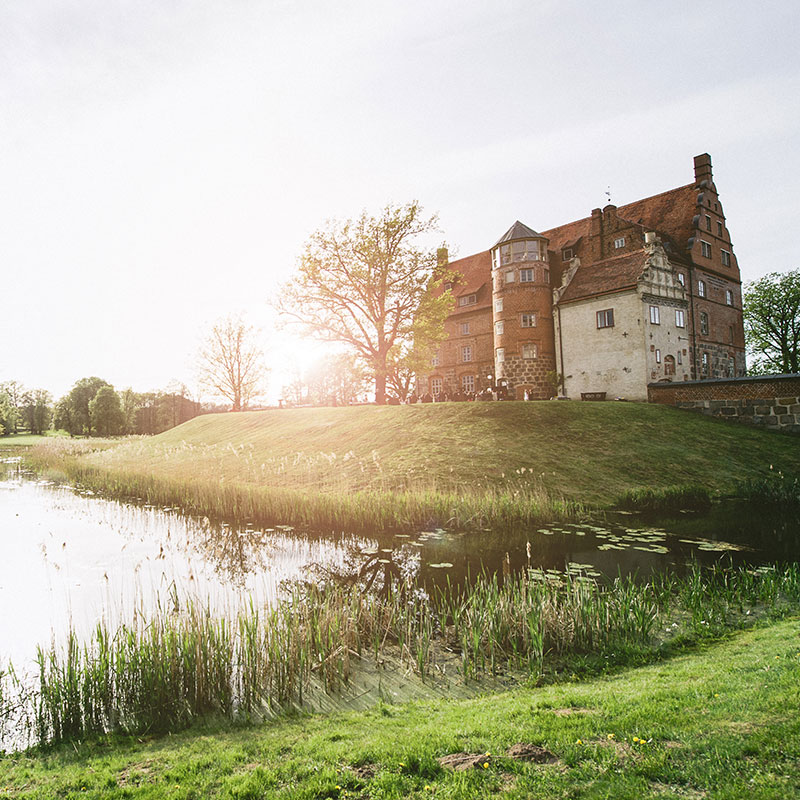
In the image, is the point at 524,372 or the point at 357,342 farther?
the point at 524,372

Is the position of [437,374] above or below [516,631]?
above

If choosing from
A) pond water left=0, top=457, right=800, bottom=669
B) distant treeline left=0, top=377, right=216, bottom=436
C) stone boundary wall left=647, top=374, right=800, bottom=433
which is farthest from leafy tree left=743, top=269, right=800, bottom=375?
distant treeline left=0, top=377, right=216, bottom=436

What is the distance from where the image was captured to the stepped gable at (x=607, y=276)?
1272 inches

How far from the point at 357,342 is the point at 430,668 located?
28417 mm

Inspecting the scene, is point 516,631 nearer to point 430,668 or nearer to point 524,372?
point 430,668

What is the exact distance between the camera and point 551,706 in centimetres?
428

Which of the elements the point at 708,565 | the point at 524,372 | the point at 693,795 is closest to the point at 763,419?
the point at 524,372

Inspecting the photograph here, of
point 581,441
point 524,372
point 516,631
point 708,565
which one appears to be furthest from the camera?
point 524,372

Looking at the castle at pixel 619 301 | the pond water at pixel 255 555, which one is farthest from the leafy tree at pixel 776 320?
the pond water at pixel 255 555

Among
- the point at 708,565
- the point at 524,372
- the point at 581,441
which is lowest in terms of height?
the point at 708,565

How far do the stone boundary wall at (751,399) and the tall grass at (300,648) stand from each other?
20909mm

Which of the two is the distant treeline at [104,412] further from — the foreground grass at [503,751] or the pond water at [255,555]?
the foreground grass at [503,751]

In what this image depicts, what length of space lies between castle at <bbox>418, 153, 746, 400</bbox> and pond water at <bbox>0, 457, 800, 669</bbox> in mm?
20230

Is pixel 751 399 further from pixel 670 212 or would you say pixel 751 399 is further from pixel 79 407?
pixel 79 407
